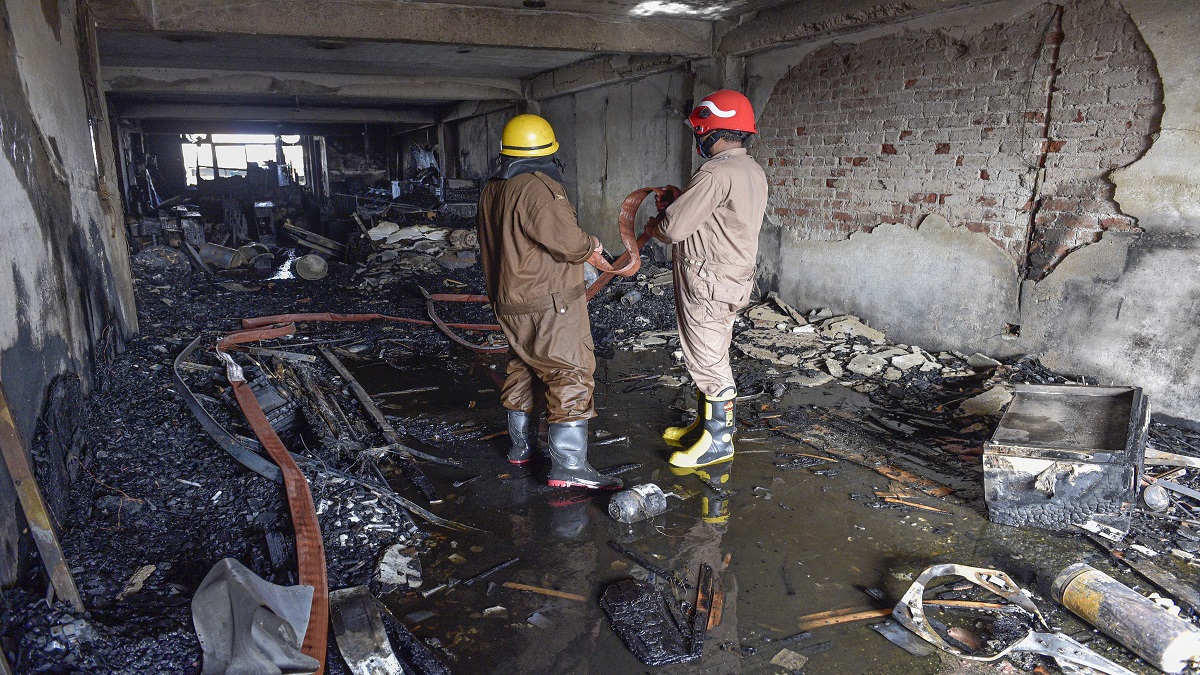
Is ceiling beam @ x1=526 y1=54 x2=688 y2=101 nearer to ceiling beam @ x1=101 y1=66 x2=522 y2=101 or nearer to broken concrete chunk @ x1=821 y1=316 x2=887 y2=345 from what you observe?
ceiling beam @ x1=101 y1=66 x2=522 y2=101

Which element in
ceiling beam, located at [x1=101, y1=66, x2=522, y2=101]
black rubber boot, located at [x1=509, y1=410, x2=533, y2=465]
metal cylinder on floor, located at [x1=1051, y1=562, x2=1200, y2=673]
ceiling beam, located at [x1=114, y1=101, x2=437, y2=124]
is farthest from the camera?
ceiling beam, located at [x1=114, y1=101, x2=437, y2=124]

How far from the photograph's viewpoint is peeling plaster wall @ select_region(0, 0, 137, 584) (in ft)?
10.2

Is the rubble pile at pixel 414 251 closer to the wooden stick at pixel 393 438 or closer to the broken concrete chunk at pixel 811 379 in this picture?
the wooden stick at pixel 393 438

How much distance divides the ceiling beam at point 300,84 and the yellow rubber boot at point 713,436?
31.4 feet

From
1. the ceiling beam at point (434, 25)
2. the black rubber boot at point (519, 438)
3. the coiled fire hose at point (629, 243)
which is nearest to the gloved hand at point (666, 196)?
the coiled fire hose at point (629, 243)

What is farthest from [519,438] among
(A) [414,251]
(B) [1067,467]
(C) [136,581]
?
(A) [414,251]

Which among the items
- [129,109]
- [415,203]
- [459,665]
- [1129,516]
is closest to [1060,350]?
[1129,516]

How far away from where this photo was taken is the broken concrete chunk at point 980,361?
18.3 ft

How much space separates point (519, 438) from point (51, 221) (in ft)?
9.92

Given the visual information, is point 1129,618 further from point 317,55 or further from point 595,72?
point 317,55

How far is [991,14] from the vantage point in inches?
213

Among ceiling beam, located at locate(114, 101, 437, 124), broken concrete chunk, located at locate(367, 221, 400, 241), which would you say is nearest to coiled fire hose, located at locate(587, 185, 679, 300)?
broken concrete chunk, located at locate(367, 221, 400, 241)

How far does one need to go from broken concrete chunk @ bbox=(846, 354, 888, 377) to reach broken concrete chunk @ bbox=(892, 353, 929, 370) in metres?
0.09

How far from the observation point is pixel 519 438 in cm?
422
